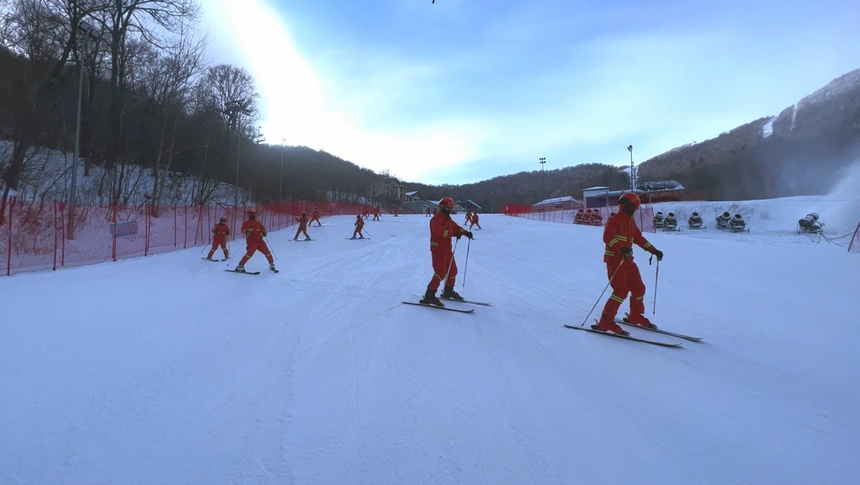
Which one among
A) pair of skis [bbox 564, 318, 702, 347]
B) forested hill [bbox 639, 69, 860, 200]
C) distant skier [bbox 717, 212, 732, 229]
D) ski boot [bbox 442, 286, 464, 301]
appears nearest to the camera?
pair of skis [bbox 564, 318, 702, 347]

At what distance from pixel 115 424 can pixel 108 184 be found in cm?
3682

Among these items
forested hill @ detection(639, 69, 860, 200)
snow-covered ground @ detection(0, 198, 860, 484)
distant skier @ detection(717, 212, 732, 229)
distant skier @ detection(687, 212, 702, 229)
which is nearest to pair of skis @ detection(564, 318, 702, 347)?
snow-covered ground @ detection(0, 198, 860, 484)

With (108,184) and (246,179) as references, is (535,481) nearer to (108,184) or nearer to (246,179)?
(108,184)

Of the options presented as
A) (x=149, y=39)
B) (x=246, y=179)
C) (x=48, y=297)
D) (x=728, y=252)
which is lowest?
(x=48, y=297)

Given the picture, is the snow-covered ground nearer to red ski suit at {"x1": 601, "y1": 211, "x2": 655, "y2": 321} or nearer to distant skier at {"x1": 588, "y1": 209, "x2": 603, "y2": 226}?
red ski suit at {"x1": 601, "y1": 211, "x2": 655, "y2": 321}

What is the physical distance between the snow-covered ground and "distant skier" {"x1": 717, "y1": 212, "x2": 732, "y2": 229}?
2650cm

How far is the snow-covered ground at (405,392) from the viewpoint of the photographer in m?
2.69

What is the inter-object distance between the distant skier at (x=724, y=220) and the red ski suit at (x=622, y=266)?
3089cm

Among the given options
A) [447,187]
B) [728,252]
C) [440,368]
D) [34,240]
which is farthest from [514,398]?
[447,187]

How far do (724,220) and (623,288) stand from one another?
104 ft

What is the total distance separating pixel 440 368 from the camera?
438 cm

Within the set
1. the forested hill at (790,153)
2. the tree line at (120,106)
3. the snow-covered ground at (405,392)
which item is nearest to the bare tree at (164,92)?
the tree line at (120,106)

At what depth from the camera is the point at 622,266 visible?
237 inches

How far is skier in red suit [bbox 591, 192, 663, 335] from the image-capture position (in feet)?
19.5
